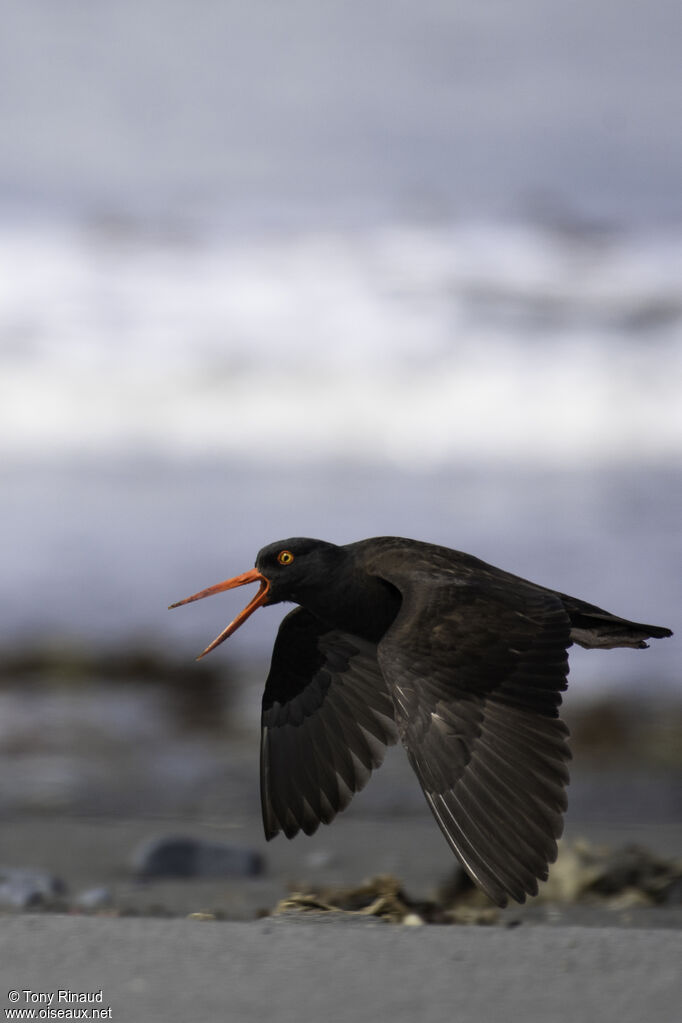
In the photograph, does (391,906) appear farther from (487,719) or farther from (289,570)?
(289,570)

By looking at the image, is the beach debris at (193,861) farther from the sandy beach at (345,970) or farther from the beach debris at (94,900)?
the sandy beach at (345,970)

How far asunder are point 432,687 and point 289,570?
3.06ft

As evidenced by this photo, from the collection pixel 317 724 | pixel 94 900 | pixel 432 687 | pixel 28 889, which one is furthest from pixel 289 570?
pixel 28 889

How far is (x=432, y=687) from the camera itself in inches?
151

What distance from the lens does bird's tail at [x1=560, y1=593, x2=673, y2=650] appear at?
14.9ft

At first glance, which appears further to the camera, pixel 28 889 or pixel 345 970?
pixel 28 889

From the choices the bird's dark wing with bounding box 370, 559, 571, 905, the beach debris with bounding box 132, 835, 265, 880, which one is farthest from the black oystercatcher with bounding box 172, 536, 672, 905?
the beach debris with bounding box 132, 835, 265, 880

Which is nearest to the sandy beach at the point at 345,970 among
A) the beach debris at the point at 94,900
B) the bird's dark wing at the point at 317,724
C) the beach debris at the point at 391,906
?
the beach debris at the point at 391,906

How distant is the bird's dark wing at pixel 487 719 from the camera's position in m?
3.62

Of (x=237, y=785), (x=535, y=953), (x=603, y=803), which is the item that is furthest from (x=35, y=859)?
(x=535, y=953)

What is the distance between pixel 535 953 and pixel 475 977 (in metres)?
0.21

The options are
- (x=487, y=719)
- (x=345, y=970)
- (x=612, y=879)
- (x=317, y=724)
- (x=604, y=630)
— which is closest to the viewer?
(x=345, y=970)

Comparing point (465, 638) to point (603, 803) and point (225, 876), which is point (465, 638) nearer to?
point (225, 876)

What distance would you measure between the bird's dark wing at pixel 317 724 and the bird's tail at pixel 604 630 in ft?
2.61
